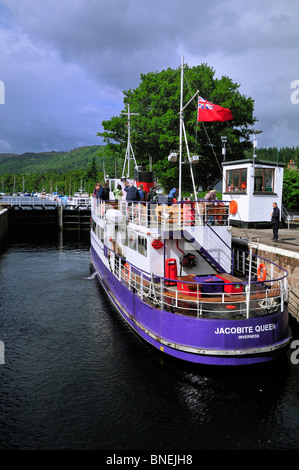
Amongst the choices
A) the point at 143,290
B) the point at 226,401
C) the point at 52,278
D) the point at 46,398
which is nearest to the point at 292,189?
the point at 52,278

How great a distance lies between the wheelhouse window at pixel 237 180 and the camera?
88.1ft

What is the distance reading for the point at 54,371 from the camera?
12297mm

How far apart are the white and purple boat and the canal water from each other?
0.85m

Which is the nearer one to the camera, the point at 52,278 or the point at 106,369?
the point at 106,369

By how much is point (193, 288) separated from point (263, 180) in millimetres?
16094

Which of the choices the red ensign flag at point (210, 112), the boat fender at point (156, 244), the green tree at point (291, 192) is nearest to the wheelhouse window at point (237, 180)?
the red ensign flag at point (210, 112)

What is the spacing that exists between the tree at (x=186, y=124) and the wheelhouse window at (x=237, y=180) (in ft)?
45.1

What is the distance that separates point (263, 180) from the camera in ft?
87.2

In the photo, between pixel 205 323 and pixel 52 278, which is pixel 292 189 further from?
pixel 205 323

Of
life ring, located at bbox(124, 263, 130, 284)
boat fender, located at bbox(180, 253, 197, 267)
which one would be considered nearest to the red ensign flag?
boat fender, located at bbox(180, 253, 197, 267)

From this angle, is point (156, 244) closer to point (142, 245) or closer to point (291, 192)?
point (142, 245)

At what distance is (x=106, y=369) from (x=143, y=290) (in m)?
3.45
